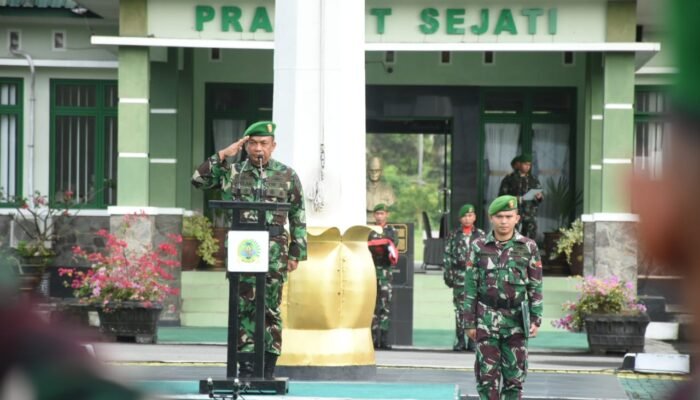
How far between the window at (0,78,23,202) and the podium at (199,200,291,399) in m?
13.8

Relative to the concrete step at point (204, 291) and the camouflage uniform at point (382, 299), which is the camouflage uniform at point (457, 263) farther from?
the concrete step at point (204, 291)

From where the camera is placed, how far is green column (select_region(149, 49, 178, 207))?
24.7 meters

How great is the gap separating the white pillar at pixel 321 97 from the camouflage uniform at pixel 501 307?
10.3 ft

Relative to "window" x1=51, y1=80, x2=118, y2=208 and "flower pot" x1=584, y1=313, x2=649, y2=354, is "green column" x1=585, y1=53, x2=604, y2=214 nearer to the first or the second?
"flower pot" x1=584, y1=313, x2=649, y2=354

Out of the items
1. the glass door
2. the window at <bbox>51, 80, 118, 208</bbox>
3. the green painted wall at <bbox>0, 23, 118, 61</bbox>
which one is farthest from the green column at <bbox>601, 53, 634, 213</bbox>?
Answer: the window at <bbox>51, 80, 118, 208</bbox>

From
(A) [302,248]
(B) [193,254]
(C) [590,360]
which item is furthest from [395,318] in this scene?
(A) [302,248]

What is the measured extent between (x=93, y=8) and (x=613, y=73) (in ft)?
25.6

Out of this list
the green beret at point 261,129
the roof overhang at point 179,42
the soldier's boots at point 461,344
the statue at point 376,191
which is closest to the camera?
the green beret at point 261,129

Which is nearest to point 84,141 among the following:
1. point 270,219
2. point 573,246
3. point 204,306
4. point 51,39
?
point 51,39

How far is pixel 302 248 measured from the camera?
12719 millimetres

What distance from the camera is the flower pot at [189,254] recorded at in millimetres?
24031

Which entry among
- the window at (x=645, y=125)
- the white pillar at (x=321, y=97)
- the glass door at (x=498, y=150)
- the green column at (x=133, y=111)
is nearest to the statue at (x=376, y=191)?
the glass door at (x=498, y=150)

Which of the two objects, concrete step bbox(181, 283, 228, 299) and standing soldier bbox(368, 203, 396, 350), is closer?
standing soldier bbox(368, 203, 396, 350)

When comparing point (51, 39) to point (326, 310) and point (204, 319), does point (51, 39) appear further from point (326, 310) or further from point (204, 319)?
point (326, 310)
